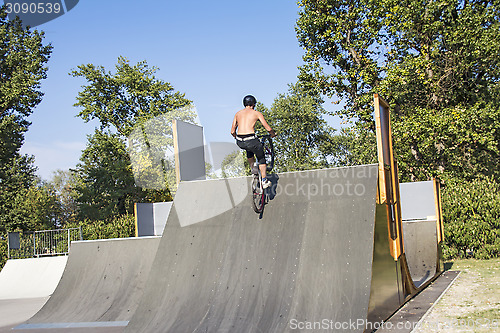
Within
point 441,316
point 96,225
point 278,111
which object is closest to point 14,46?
point 96,225

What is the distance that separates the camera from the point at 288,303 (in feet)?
19.7

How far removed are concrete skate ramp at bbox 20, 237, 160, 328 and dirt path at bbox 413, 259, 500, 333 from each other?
5.23 m

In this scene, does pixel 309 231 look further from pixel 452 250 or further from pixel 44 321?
pixel 452 250

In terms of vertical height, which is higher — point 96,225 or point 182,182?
point 182,182

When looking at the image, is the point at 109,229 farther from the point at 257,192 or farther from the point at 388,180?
the point at 388,180

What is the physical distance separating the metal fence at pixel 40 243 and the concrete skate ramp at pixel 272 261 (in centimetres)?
1410

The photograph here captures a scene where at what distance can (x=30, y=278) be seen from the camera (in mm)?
13969

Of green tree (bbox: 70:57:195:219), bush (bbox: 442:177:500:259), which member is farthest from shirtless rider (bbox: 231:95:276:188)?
green tree (bbox: 70:57:195:219)

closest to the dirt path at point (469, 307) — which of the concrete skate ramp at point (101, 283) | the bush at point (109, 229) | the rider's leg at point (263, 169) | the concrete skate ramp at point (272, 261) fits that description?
the concrete skate ramp at point (272, 261)

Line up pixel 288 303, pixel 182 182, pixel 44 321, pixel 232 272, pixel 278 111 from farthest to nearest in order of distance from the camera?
1. pixel 278 111
2. pixel 182 182
3. pixel 44 321
4. pixel 232 272
5. pixel 288 303

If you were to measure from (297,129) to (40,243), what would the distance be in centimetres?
3349

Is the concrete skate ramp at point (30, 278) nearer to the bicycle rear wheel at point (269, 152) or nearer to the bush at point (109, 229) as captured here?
the bush at point (109, 229)

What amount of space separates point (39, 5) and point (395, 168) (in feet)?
35.6

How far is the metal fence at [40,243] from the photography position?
65.1ft
